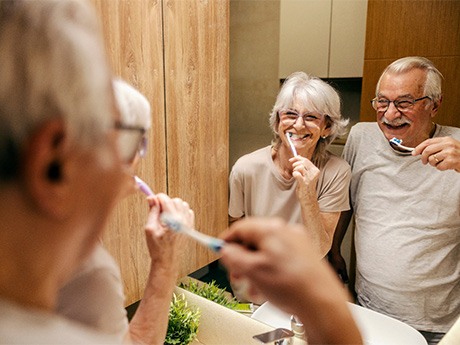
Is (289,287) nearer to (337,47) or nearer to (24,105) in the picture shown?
(24,105)

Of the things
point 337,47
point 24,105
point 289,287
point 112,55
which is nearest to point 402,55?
point 337,47

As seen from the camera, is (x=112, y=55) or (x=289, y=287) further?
(x=112, y=55)

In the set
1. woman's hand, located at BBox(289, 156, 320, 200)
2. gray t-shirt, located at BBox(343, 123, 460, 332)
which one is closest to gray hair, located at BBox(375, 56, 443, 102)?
gray t-shirt, located at BBox(343, 123, 460, 332)

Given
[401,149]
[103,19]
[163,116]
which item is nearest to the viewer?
[103,19]

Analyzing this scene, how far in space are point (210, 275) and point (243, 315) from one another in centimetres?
21

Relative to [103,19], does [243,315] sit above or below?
below

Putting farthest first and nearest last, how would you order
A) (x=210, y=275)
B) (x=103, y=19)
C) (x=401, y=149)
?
(x=210, y=275) < (x=401, y=149) < (x=103, y=19)

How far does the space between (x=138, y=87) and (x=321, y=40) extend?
2.37 feet

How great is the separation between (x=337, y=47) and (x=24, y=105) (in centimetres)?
126

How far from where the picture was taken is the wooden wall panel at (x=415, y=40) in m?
1.11

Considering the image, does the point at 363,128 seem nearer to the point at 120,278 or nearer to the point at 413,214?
the point at 413,214

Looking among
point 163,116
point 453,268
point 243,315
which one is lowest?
point 243,315

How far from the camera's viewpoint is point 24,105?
206 mm

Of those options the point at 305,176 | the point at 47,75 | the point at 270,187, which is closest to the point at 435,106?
the point at 305,176
